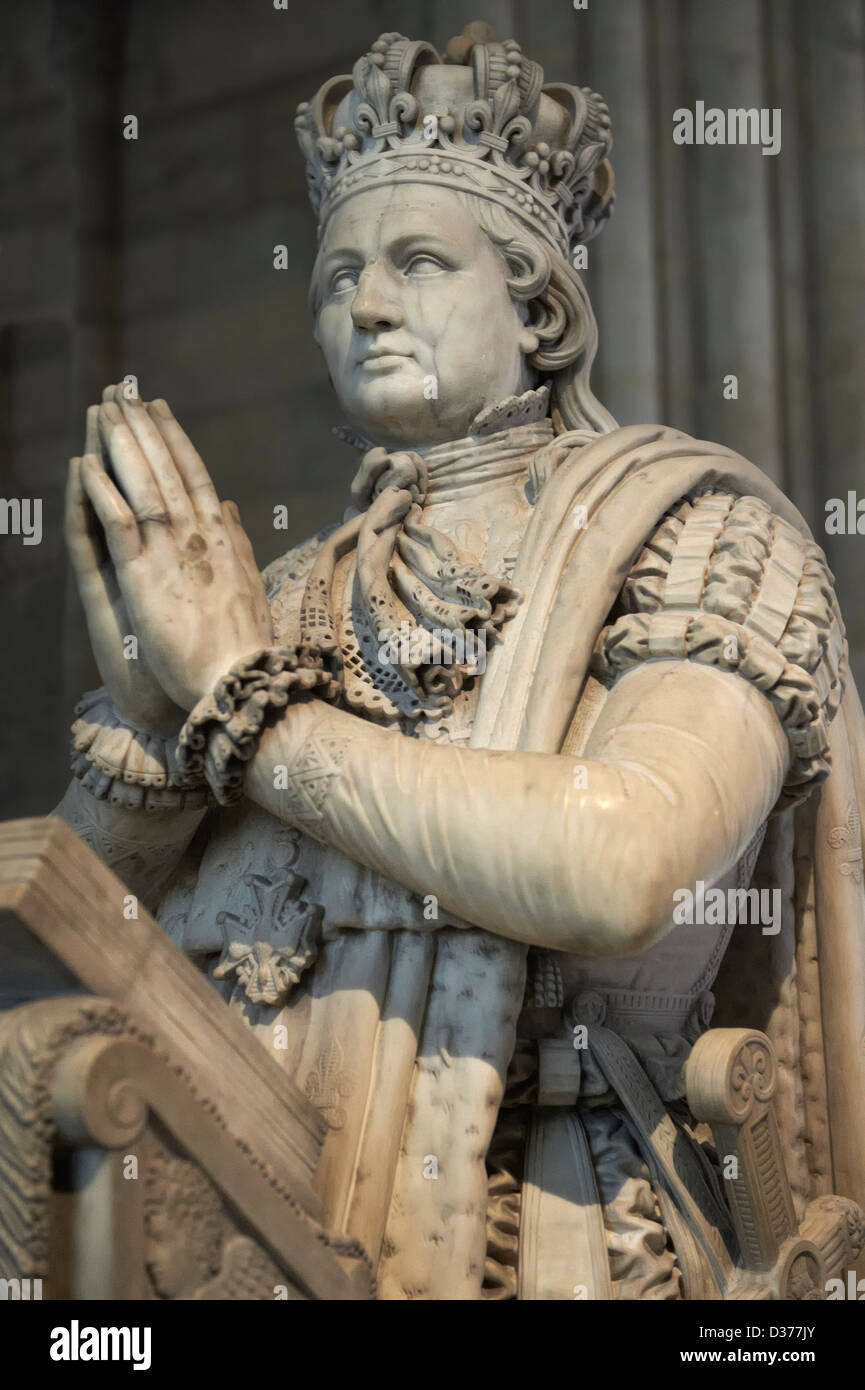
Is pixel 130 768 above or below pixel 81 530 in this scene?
below

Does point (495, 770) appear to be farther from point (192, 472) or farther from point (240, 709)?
point (192, 472)

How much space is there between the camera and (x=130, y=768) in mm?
2914

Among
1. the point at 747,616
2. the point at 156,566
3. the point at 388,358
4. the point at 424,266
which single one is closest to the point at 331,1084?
the point at 156,566

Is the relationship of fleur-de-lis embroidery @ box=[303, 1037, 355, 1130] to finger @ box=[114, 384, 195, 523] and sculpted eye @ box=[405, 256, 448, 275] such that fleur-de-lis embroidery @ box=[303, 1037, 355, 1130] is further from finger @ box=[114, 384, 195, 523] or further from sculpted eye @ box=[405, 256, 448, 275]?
sculpted eye @ box=[405, 256, 448, 275]

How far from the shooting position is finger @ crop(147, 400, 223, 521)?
285 centimetres

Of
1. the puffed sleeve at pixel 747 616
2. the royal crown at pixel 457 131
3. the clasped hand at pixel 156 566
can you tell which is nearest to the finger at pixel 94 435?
the clasped hand at pixel 156 566

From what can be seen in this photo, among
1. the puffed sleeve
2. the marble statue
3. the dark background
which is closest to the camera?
Result: the marble statue

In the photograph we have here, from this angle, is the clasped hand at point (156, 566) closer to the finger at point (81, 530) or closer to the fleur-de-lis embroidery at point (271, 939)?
the finger at point (81, 530)

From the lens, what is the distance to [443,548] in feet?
9.84

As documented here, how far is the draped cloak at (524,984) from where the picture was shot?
2.61 m

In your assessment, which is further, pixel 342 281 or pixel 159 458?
pixel 342 281

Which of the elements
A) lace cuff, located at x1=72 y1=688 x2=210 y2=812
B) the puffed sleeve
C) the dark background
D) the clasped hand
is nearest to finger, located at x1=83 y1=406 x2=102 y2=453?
the clasped hand

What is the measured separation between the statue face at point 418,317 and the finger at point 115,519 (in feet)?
1.71

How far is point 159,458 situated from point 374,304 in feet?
1.54
